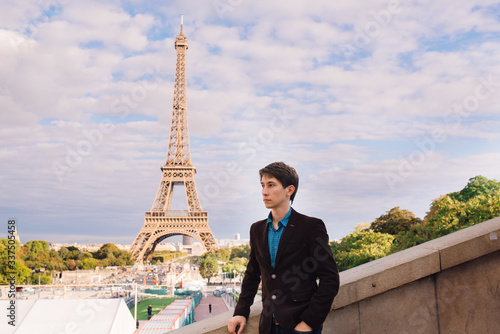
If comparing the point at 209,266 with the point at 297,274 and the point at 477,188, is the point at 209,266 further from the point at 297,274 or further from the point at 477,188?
the point at 297,274

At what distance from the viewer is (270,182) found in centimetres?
297

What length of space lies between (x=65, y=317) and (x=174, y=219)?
157 ft

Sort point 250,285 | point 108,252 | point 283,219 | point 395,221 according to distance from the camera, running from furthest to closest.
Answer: point 108,252 < point 395,221 < point 250,285 < point 283,219

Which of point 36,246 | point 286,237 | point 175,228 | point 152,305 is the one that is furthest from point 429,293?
point 36,246

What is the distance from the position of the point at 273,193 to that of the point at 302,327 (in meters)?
0.89

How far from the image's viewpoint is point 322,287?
269 cm

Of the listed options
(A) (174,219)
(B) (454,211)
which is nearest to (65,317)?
(B) (454,211)

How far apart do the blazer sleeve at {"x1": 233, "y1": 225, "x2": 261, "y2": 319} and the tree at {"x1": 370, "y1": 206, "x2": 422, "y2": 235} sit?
3544cm

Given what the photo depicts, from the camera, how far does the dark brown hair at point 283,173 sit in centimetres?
295

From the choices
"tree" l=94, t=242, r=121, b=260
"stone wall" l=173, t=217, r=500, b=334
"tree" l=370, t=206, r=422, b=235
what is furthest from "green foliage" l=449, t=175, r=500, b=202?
"tree" l=94, t=242, r=121, b=260

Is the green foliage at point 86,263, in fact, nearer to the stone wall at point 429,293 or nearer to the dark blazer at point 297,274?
the stone wall at point 429,293

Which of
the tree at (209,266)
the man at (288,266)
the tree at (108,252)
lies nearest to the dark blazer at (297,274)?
the man at (288,266)

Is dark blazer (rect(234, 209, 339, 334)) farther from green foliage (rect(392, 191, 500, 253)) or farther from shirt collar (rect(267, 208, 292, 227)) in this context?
green foliage (rect(392, 191, 500, 253))

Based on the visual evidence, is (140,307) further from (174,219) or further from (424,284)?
(424,284)
